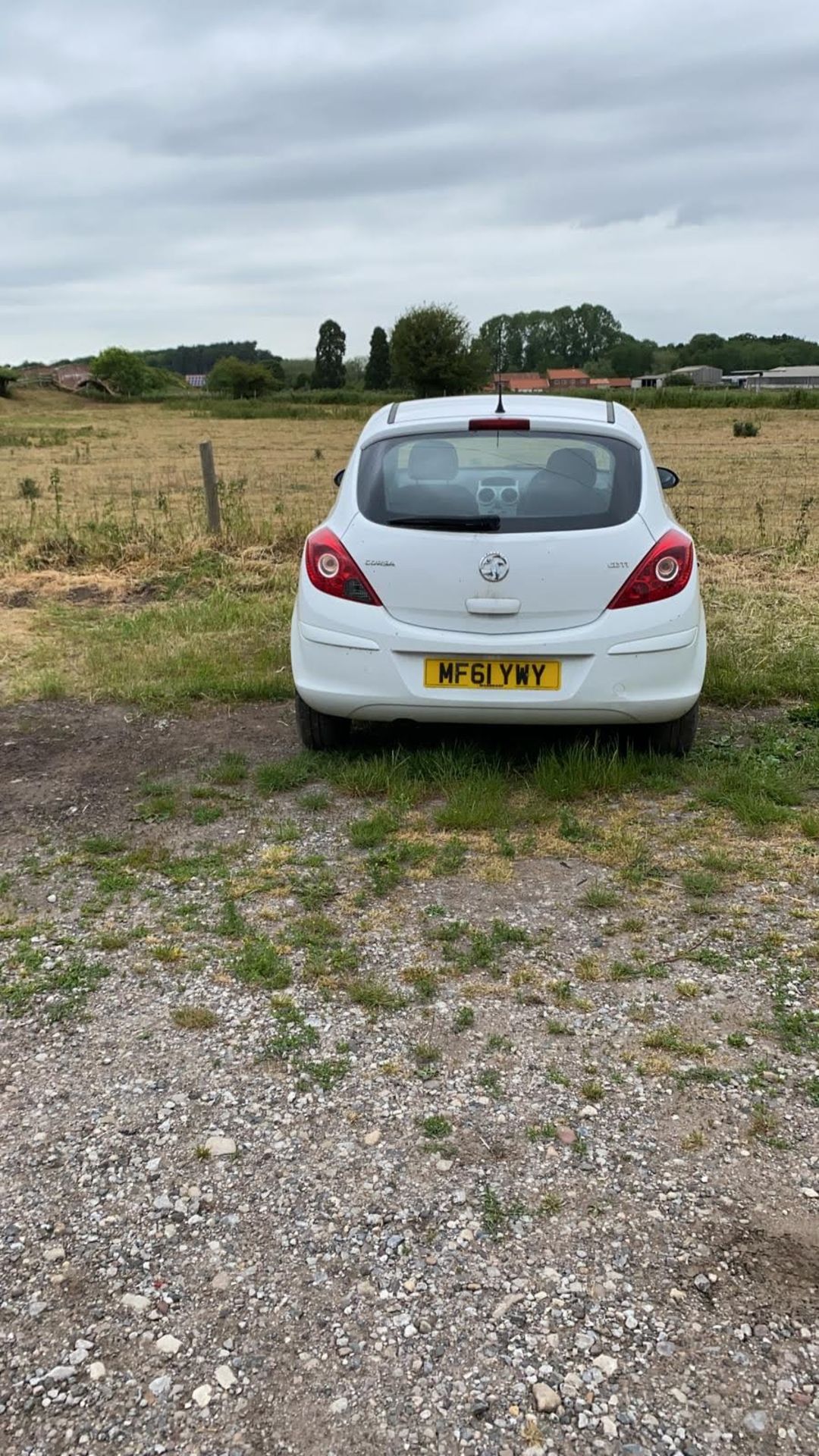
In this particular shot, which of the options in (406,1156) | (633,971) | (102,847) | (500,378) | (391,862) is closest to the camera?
(406,1156)

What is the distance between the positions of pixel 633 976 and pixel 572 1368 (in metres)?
1.36

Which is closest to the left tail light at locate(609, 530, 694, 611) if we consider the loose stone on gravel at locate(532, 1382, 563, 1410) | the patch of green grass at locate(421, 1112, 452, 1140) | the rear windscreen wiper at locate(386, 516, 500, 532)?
the rear windscreen wiper at locate(386, 516, 500, 532)

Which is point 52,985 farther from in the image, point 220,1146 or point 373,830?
point 373,830

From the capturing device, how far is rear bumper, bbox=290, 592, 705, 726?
4.35 m

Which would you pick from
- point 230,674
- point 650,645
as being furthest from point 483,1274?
point 230,674

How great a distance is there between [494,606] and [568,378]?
4313 inches

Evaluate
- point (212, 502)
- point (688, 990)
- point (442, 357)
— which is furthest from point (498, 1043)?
point (442, 357)

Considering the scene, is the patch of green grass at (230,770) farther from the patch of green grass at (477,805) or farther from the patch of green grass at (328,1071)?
the patch of green grass at (328,1071)

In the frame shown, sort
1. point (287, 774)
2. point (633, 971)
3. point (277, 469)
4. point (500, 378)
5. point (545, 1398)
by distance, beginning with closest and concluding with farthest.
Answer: point (545, 1398)
point (633, 971)
point (287, 774)
point (500, 378)
point (277, 469)

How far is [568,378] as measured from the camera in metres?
107

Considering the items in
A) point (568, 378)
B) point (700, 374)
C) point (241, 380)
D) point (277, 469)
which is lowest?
point (277, 469)

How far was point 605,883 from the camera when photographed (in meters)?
3.74

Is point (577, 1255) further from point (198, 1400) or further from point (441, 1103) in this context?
point (198, 1400)

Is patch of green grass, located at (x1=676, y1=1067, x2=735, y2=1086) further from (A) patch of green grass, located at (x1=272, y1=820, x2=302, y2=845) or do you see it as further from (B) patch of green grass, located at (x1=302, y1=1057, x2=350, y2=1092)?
(A) patch of green grass, located at (x1=272, y1=820, x2=302, y2=845)
